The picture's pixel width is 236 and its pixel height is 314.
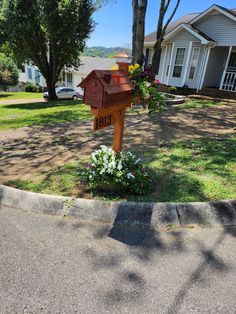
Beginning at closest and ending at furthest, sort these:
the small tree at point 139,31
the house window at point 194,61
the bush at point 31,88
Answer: the small tree at point 139,31 → the house window at point 194,61 → the bush at point 31,88

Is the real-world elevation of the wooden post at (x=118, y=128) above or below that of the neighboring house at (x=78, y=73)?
above

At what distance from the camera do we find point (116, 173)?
351 cm

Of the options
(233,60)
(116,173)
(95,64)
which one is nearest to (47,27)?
(233,60)

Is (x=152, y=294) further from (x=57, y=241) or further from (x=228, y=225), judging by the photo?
(x=228, y=225)

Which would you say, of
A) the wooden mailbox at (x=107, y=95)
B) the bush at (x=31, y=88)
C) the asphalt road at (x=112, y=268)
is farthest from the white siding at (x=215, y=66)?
the bush at (x=31, y=88)

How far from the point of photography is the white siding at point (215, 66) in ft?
55.2

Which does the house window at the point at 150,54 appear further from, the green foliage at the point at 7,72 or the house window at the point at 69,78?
the green foliage at the point at 7,72

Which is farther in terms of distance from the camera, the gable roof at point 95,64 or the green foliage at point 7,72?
the green foliage at point 7,72

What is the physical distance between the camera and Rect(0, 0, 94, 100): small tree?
647 inches

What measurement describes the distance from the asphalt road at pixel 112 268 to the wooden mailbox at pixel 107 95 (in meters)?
1.33

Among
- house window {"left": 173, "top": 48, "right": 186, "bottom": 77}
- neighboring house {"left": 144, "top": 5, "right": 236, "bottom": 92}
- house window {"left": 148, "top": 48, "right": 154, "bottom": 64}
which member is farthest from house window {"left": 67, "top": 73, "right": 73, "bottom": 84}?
house window {"left": 173, "top": 48, "right": 186, "bottom": 77}

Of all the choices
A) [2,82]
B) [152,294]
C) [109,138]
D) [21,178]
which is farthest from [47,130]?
[2,82]

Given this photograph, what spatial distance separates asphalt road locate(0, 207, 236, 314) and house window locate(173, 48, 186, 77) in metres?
16.9

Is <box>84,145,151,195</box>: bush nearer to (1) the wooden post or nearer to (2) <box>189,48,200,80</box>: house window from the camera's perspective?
(1) the wooden post
